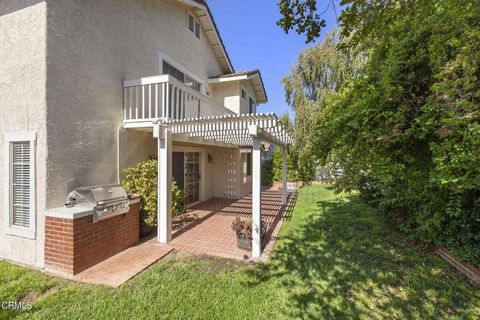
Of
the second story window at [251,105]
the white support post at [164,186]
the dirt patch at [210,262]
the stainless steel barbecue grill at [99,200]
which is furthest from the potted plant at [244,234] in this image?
the second story window at [251,105]

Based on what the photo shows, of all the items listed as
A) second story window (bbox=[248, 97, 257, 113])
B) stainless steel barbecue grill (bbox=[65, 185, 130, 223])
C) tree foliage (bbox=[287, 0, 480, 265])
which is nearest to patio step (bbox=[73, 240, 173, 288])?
stainless steel barbecue grill (bbox=[65, 185, 130, 223])

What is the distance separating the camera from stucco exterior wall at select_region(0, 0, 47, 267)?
473cm

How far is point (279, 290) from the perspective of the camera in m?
4.15

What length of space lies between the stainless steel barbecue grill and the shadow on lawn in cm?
364

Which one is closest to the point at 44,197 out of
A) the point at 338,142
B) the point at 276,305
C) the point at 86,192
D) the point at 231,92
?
the point at 86,192

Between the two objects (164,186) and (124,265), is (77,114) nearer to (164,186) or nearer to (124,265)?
(164,186)

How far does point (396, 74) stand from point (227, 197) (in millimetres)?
10710

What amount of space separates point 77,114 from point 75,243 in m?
2.97

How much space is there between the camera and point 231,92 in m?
13.9

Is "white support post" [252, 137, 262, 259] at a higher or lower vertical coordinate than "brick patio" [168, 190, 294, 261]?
higher

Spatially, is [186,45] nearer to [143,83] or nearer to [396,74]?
[143,83]

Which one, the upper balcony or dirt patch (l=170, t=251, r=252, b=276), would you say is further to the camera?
the upper balcony

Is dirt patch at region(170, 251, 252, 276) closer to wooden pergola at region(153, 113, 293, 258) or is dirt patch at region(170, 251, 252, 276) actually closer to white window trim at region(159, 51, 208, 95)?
wooden pergola at region(153, 113, 293, 258)

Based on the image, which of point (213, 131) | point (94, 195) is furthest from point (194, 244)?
point (213, 131)
